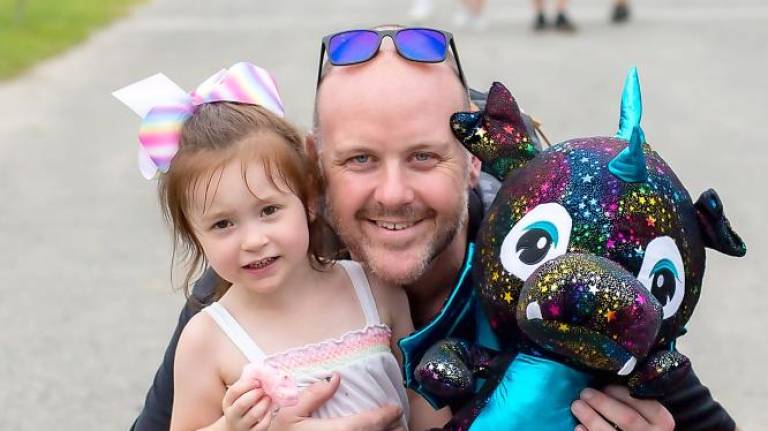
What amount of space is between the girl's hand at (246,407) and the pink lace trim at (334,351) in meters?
0.12

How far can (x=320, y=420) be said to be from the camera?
210cm

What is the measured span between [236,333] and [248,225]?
8.4 inches

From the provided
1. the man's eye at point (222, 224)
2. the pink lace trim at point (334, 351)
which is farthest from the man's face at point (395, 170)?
the man's eye at point (222, 224)

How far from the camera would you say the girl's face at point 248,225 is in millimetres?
2047

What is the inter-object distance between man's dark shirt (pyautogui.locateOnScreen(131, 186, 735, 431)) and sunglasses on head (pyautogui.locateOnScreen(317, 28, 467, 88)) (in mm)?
332

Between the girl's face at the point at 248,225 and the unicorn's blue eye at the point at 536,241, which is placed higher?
the unicorn's blue eye at the point at 536,241

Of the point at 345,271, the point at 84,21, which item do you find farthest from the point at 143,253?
the point at 84,21

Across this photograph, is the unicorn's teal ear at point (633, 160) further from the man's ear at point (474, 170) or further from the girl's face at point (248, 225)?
the girl's face at point (248, 225)

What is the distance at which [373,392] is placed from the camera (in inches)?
85.6

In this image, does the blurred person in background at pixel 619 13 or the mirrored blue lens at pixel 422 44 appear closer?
the mirrored blue lens at pixel 422 44

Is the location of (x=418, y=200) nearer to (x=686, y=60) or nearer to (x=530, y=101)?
(x=530, y=101)

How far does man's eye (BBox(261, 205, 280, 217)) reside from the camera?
2.08 meters

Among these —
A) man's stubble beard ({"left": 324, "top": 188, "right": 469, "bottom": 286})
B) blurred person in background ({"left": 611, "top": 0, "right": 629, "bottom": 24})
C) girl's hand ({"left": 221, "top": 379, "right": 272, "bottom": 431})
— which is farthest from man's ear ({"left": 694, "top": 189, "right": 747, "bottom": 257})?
blurred person in background ({"left": 611, "top": 0, "right": 629, "bottom": 24})

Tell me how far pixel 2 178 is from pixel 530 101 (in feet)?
12.2
